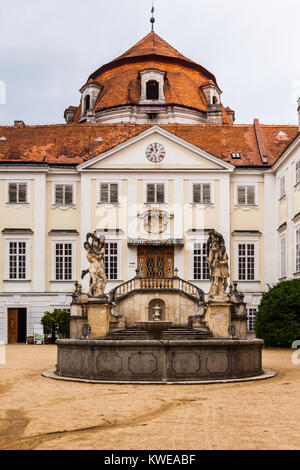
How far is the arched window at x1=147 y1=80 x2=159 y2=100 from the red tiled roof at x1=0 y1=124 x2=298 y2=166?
23.0 feet

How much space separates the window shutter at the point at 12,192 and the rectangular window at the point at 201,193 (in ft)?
34.4

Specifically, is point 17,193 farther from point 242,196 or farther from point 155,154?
point 242,196

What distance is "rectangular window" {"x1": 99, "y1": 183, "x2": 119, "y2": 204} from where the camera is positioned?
38625 mm

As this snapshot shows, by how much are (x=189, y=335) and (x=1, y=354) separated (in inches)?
321

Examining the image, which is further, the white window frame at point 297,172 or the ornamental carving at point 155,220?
the ornamental carving at point 155,220

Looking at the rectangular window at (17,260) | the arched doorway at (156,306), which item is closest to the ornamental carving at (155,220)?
the arched doorway at (156,306)

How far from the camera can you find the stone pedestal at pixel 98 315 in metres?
30.8

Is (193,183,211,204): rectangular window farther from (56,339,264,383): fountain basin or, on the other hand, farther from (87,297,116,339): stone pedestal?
(56,339,264,383): fountain basin

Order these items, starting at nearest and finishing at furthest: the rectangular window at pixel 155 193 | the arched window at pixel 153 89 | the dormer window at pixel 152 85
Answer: the rectangular window at pixel 155 193, the dormer window at pixel 152 85, the arched window at pixel 153 89

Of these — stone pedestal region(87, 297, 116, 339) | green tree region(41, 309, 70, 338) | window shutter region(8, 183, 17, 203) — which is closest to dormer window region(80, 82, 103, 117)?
window shutter region(8, 183, 17, 203)

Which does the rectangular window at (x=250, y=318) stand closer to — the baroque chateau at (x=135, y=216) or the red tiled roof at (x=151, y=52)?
the baroque chateau at (x=135, y=216)

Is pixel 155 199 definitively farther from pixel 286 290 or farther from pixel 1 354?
pixel 1 354

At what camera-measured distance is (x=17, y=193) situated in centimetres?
3872
